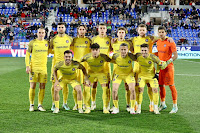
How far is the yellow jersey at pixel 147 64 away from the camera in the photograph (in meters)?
8.03

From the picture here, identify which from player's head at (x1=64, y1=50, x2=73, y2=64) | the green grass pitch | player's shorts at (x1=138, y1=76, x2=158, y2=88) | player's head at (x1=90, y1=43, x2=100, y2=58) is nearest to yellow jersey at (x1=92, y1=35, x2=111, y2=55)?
player's head at (x1=90, y1=43, x2=100, y2=58)

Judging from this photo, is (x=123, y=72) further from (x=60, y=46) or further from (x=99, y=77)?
(x=60, y=46)

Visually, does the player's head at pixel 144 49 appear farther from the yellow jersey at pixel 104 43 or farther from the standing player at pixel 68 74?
the standing player at pixel 68 74

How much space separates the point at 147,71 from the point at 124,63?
58 centimetres

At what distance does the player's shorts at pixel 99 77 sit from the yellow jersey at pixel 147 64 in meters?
0.83

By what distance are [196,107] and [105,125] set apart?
3.10 m

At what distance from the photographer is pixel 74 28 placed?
1314 inches

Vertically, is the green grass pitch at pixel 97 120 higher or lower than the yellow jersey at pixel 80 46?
lower

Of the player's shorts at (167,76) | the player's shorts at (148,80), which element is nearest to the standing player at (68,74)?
the player's shorts at (148,80)

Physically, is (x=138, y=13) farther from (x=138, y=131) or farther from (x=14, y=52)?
(x=138, y=131)

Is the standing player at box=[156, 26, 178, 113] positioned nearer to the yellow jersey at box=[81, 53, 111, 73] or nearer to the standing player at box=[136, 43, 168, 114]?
the standing player at box=[136, 43, 168, 114]

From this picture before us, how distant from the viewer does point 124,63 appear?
319 inches

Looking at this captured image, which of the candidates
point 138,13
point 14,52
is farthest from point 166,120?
point 138,13

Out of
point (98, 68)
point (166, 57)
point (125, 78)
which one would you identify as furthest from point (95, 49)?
point (166, 57)
